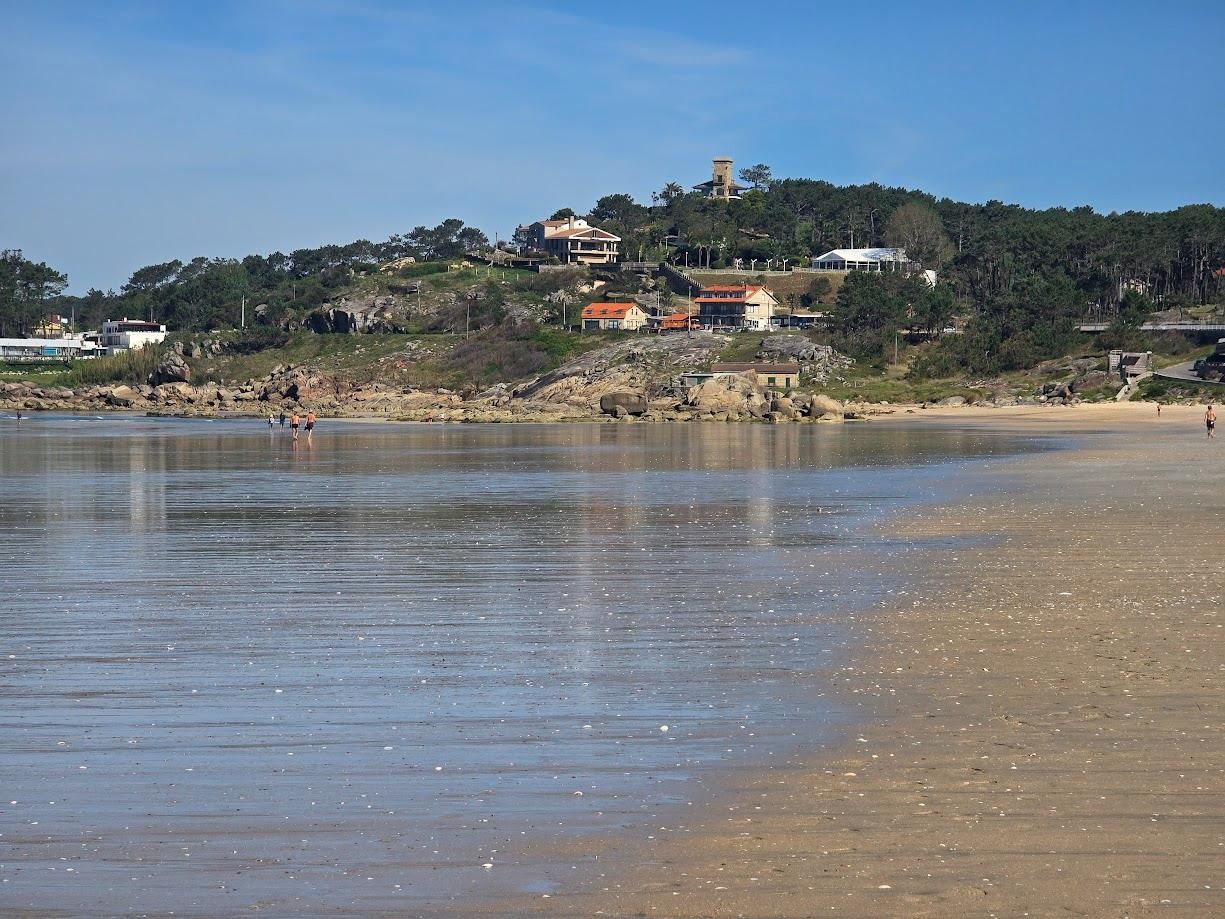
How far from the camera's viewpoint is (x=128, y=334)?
572ft

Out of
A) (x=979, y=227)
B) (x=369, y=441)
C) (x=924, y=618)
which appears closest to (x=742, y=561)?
(x=924, y=618)

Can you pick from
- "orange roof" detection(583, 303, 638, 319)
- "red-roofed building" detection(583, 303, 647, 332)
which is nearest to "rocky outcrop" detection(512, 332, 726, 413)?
"red-roofed building" detection(583, 303, 647, 332)

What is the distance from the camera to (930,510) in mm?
29125

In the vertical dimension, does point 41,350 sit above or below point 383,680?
above

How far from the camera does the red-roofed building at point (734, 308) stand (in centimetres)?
13362

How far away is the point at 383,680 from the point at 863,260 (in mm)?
146144

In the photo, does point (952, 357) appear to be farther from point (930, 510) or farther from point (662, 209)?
point (662, 209)

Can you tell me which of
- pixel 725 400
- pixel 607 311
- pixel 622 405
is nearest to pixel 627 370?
pixel 607 311

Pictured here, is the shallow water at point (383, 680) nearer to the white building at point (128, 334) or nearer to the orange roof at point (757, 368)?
the orange roof at point (757, 368)

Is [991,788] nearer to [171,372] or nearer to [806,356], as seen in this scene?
[806,356]

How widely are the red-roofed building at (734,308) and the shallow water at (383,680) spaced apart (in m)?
103

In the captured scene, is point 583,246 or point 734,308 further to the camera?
point 583,246

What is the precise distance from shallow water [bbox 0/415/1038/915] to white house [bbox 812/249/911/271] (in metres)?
124

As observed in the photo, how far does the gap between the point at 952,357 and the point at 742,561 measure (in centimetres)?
9014
